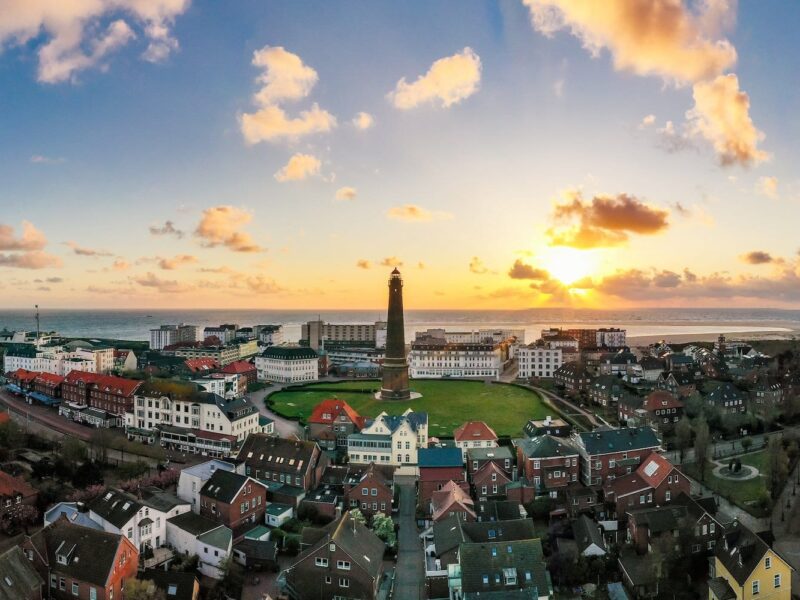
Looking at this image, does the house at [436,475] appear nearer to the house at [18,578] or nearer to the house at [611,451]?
the house at [611,451]

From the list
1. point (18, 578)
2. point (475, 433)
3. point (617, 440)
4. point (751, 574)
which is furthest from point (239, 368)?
point (751, 574)

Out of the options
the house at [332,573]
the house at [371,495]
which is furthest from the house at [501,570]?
the house at [371,495]

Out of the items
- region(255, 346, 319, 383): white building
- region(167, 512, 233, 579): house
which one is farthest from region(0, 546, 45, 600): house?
region(255, 346, 319, 383): white building

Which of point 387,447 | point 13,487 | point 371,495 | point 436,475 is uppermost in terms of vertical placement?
point 13,487

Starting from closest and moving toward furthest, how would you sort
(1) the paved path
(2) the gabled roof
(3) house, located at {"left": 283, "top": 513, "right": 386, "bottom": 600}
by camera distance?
(3) house, located at {"left": 283, "top": 513, "right": 386, "bottom": 600} → (1) the paved path → (2) the gabled roof

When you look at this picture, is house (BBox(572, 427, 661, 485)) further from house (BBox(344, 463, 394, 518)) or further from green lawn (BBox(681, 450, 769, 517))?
house (BBox(344, 463, 394, 518))

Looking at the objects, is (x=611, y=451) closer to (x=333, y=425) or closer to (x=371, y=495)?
(x=371, y=495)

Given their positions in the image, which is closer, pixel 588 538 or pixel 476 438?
pixel 588 538
